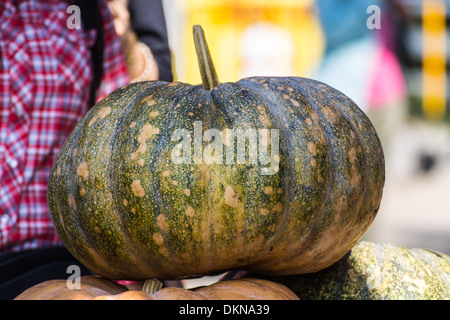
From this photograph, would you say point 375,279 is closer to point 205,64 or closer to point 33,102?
point 205,64

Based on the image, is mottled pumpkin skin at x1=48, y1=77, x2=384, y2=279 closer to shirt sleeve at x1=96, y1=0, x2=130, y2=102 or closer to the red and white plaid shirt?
the red and white plaid shirt

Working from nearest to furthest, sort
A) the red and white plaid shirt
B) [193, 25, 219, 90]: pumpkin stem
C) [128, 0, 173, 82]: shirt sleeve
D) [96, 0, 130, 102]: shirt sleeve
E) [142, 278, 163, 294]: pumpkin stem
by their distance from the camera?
[142, 278, 163, 294]: pumpkin stem → [193, 25, 219, 90]: pumpkin stem → the red and white plaid shirt → [96, 0, 130, 102]: shirt sleeve → [128, 0, 173, 82]: shirt sleeve

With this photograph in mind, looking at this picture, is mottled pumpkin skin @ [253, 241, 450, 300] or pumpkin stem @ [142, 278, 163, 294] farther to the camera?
mottled pumpkin skin @ [253, 241, 450, 300]

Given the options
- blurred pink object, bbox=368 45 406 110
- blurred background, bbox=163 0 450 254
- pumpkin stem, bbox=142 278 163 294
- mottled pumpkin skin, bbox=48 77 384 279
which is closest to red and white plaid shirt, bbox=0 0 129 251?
mottled pumpkin skin, bbox=48 77 384 279

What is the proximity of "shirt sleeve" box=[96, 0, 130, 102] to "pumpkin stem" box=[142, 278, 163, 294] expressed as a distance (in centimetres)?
91

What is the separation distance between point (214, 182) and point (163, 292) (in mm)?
258

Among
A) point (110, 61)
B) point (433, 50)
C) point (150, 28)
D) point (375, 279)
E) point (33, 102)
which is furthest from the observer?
point (433, 50)

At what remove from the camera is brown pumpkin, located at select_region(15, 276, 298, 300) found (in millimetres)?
1194

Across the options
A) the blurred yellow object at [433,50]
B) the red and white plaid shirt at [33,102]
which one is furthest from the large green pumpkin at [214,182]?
the blurred yellow object at [433,50]

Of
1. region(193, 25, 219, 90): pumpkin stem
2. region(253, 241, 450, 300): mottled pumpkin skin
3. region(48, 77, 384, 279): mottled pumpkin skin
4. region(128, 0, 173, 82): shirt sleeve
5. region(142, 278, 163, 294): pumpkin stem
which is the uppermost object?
region(128, 0, 173, 82): shirt sleeve

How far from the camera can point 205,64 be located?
1.45 m

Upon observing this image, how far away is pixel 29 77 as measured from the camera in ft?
6.12

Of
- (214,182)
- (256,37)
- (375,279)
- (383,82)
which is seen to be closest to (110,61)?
(214,182)

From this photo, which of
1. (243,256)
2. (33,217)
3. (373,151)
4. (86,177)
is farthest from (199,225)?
(33,217)
